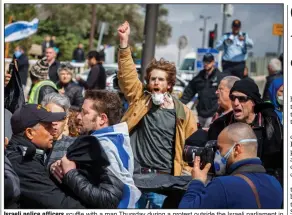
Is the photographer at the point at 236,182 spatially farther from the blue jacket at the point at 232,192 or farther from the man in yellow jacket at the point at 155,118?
the man in yellow jacket at the point at 155,118

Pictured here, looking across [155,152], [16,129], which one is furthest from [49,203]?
[155,152]

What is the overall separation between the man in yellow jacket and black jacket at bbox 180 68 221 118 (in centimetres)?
300

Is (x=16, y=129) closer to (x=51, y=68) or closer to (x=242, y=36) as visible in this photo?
(x=51, y=68)

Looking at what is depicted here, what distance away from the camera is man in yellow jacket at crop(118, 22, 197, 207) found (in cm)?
449

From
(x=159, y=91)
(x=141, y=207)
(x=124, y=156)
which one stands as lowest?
(x=141, y=207)

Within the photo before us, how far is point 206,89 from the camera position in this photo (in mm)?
7699

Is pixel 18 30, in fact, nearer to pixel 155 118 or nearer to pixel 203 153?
pixel 155 118

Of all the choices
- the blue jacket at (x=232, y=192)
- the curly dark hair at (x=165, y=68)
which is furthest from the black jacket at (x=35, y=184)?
the curly dark hair at (x=165, y=68)

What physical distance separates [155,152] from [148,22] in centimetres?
381

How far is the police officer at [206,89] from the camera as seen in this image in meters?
7.66

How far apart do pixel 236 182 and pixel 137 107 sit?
61.7 inches

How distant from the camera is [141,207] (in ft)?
12.3

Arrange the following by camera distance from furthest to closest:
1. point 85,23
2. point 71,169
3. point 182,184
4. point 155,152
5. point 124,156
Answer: point 85,23 → point 155,152 → point 182,184 → point 124,156 → point 71,169

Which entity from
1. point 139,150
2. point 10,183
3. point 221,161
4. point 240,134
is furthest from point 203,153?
point 10,183
